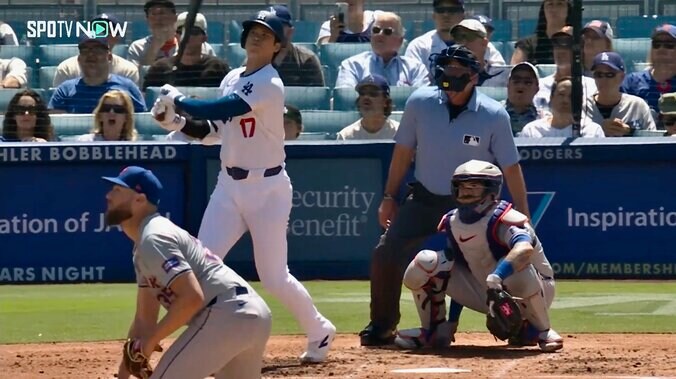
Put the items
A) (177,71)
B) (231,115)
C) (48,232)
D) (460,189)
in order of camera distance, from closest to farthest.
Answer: (231,115) < (460,189) < (48,232) < (177,71)

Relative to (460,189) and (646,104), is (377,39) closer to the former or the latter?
(646,104)

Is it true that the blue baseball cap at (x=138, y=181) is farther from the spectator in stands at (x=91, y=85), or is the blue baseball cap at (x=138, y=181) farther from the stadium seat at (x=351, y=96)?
the stadium seat at (x=351, y=96)

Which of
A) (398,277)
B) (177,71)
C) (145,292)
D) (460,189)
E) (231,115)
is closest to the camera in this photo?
(145,292)

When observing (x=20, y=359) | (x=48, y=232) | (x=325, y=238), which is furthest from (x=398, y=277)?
(x=48, y=232)

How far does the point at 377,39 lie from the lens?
1338cm

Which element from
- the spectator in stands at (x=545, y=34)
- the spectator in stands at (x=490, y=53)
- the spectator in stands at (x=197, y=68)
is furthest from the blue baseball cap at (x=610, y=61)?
the spectator in stands at (x=197, y=68)

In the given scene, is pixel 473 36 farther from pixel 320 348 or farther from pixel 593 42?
pixel 320 348

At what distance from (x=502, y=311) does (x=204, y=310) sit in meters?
2.48

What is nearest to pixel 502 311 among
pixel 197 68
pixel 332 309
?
pixel 332 309

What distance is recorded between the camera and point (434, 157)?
27.0 feet

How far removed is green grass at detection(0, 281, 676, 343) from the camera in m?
9.16

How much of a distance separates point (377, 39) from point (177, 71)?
→ 1.97 meters

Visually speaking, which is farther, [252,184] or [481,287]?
[481,287]

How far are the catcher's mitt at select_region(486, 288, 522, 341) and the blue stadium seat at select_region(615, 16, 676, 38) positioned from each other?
26.5 ft
